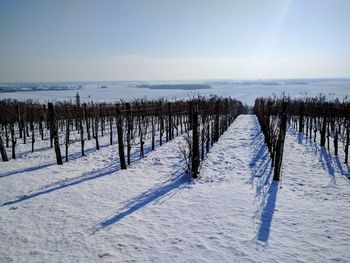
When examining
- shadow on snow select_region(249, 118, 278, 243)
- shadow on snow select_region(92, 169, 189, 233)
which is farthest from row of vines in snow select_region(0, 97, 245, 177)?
shadow on snow select_region(249, 118, 278, 243)

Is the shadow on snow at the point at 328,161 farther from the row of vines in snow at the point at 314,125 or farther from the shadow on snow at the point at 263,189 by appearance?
the shadow on snow at the point at 263,189

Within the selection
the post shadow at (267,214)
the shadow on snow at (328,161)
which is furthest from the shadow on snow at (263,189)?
the shadow on snow at (328,161)

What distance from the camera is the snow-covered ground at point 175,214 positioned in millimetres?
3707

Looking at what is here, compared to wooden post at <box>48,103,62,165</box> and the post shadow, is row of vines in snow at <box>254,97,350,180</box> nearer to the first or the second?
the post shadow

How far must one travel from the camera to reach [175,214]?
4914 millimetres

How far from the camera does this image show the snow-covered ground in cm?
371

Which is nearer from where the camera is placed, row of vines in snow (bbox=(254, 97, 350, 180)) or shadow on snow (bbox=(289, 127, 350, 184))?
row of vines in snow (bbox=(254, 97, 350, 180))

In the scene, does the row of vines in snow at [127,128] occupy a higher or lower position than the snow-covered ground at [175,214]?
higher

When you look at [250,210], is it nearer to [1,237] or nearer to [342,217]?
[342,217]

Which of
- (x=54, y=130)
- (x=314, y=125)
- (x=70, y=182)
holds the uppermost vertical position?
(x=54, y=130)

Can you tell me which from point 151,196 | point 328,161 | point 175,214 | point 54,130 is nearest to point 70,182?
point 151,196

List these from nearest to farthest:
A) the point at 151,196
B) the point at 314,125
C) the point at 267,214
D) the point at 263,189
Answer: the point at 267,214, the point at 151,196, the point at 263,189, the point at 314,125

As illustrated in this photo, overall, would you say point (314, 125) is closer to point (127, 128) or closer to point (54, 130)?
point (127, 128)

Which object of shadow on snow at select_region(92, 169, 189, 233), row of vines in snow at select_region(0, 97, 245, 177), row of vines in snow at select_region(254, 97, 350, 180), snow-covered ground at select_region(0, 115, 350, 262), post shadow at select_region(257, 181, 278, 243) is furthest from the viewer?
row of vines in snow at select_region(0, 97, 245, 177)
